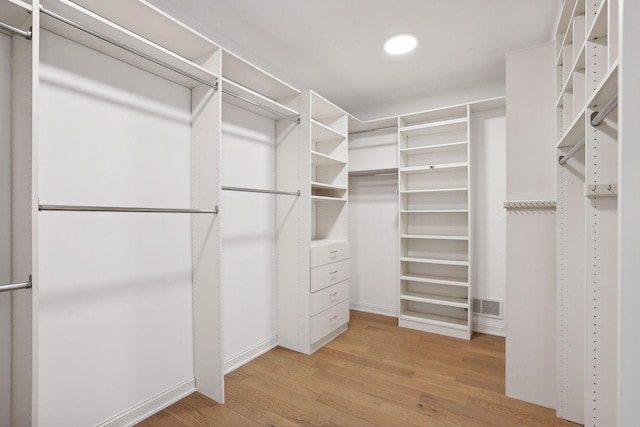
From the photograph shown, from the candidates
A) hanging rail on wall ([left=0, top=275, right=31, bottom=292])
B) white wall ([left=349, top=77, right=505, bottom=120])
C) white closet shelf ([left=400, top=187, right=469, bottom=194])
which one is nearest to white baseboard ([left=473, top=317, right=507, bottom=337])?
white closet shelf ([left=400, top=187, right=469, bottom=194])

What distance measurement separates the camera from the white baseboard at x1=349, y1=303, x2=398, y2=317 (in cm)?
369

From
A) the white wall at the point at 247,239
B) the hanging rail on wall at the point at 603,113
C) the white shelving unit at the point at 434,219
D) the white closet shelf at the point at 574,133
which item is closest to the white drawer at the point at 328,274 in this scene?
the white wall at the point at 247,239

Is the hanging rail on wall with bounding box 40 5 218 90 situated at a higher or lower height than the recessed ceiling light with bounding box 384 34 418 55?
lower

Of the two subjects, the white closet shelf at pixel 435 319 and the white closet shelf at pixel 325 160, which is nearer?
the white closet shelf at pixel 325 160

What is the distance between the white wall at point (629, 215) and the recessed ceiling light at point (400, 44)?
1.77 m

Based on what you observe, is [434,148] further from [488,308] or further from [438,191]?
[488,308]

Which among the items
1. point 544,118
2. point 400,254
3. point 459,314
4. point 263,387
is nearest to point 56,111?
point 263,387

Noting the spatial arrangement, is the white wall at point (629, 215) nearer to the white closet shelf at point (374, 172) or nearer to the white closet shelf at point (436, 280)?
the white closet shelf at point (436, 280)

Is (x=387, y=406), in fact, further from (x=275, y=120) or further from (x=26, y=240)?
(x=275, y=120)

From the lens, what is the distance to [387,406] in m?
1.93

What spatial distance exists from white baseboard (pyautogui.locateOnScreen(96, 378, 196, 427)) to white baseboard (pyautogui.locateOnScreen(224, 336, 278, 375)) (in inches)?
12.0

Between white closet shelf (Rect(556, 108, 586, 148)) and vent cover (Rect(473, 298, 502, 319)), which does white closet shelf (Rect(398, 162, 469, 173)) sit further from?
vent cover (Rect(473, 298, 502, 319))

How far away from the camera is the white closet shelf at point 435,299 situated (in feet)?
9.98

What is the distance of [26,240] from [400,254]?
2.98 meters
